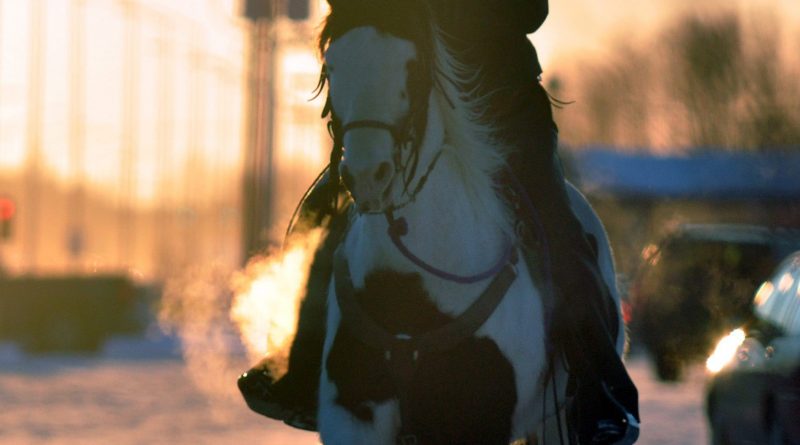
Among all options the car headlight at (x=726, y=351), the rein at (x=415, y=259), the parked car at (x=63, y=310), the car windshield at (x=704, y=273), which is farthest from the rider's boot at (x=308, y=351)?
the parked car at (x=63, y=310)

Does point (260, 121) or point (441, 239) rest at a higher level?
point (441, 239)

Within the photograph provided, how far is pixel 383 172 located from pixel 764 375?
254 inches

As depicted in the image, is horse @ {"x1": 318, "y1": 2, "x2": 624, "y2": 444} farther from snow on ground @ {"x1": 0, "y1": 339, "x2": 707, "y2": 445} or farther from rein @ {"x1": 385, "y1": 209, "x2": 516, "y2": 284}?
snow on ground @ {"x1": 0, "y1": 339, "x2": 707, "y2": 445}

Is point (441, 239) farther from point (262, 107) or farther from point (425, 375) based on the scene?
point (262, 107)

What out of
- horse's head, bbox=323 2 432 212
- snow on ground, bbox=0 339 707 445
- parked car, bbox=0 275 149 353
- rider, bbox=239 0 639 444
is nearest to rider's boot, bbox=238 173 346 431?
rider, bbox=239 0 639 444

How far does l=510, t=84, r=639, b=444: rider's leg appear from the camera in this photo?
853 centimetres

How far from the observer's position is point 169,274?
80125 millimetres

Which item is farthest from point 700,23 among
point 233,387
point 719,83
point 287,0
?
point 233,387

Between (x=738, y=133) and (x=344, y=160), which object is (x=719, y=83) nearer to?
(x=738, y=133)

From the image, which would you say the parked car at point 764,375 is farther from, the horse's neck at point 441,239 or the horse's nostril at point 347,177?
the horse's nostril at point 347,177

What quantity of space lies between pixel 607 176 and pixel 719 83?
20.6 feet

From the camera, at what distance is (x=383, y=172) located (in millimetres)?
7461

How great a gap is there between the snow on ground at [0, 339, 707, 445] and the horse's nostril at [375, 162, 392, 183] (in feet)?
39.5

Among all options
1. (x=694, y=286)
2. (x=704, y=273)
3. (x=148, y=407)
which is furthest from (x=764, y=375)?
(x=694, y=286)
